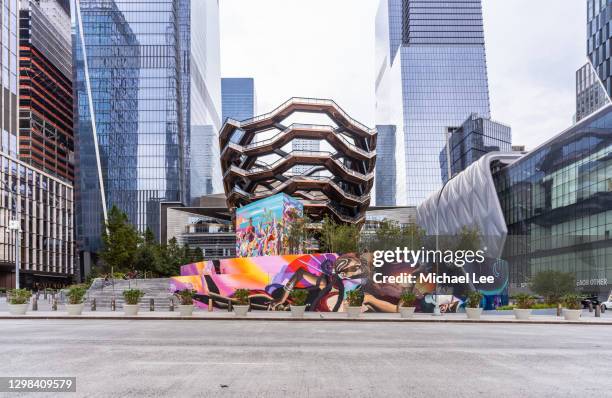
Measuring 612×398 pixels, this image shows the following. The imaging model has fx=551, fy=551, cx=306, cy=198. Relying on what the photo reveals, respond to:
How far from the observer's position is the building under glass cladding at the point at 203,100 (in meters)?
143

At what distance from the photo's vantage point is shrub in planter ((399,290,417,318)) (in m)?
33.1

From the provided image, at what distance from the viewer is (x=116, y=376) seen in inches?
431

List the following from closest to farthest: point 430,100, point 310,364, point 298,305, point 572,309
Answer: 1. point 310,364
2. point 298,305
3. point 572,309
4. point 430,100

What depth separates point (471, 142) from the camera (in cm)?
16362

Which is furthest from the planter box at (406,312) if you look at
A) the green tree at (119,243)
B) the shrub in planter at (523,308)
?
the green tree at (119,243)

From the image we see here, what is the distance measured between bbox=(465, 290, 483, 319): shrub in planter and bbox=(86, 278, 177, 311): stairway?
2140 centimetres

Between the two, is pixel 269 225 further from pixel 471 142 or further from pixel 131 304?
pixel 471 142

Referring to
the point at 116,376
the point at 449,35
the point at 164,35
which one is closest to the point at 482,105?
the point at 449,35

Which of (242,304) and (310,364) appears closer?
(310,364)

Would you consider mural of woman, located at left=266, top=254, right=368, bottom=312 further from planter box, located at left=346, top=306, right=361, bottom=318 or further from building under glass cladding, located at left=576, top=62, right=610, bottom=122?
building under glass cladding, located at left=576, top=62, right=610, bottom=122

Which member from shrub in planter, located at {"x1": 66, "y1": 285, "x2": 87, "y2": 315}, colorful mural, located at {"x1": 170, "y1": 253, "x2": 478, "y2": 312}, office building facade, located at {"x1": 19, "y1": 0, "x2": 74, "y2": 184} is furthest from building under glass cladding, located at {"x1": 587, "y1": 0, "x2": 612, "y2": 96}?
office building facade, located at {"x1": 19, "y1": 0, "x2": 74, "y2": 184}

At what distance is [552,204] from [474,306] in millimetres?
39319

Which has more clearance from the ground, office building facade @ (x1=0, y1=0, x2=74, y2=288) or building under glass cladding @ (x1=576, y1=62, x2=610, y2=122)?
building under glass cladding @ (x1=576, y1=62, x2=610, y2=122)

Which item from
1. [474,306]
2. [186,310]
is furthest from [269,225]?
[474,306]
